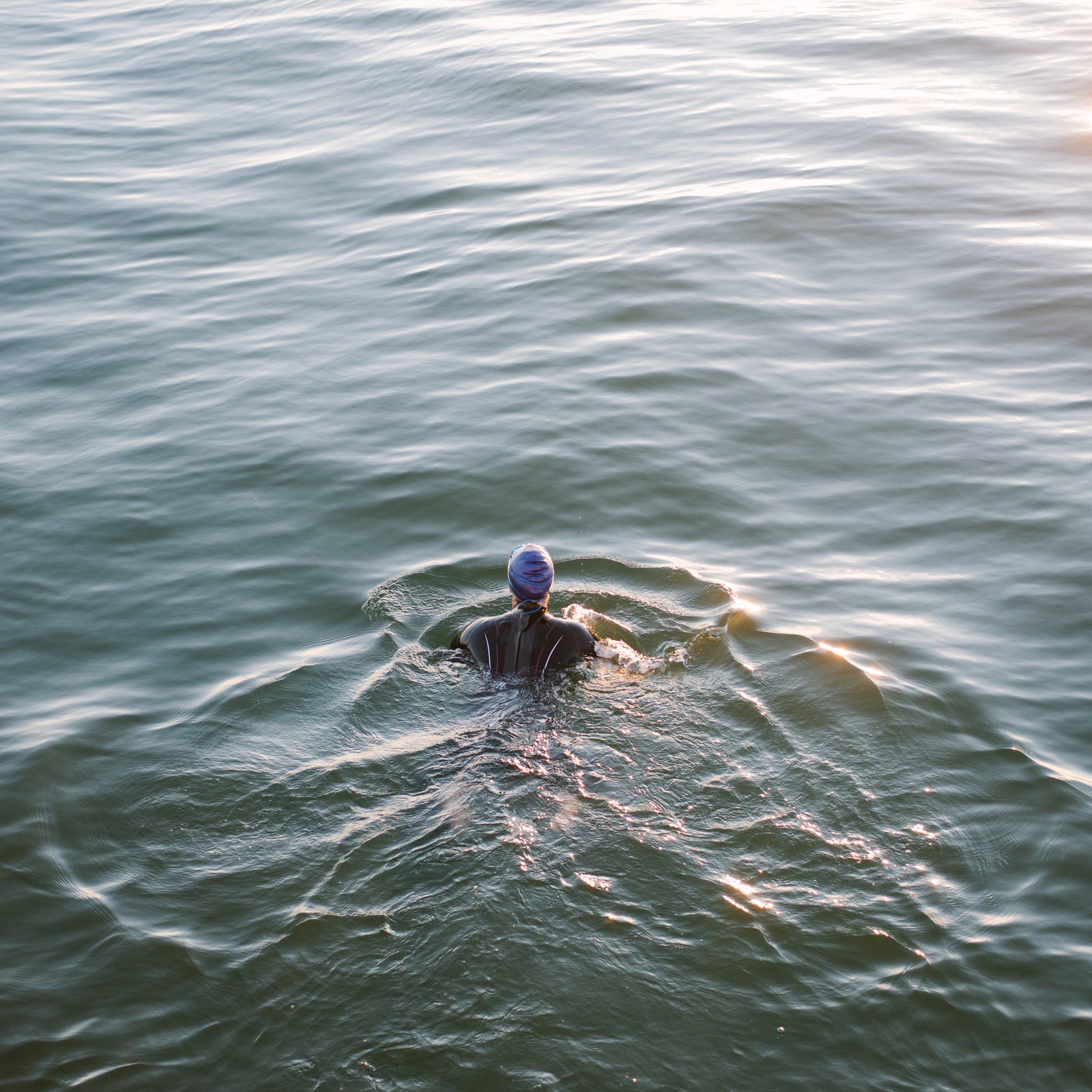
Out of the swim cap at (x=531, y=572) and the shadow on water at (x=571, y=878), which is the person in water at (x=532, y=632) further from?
the shadow on water at (x=571, y=878)

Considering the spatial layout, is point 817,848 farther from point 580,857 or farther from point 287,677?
point 287,677

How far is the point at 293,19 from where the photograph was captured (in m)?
29.5

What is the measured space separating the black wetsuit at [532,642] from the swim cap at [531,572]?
0.14 m

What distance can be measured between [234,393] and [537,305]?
154 inches

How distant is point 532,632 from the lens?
7215 mm

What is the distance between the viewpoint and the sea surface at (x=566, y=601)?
521 centimetres

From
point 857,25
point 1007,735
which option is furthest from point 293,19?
point 1007,735

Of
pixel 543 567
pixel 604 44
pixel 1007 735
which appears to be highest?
pixel 604 44

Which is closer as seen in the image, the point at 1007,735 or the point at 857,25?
the point at 1007,735

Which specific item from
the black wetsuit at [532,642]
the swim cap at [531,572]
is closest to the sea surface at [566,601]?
the black wetsuit at [532,642]

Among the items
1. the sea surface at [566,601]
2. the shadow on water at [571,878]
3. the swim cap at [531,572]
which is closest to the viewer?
the shadow on water at [571,878]

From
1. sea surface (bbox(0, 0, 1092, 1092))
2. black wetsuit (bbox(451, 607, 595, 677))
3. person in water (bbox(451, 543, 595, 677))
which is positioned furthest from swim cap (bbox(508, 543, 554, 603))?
sea surface (bbox(0, 0, 1092, 1092))

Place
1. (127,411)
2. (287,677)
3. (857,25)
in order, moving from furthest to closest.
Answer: (857,25), (127,411), (287,677)

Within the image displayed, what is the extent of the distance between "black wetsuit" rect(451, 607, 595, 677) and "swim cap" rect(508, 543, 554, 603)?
0.47 ft
